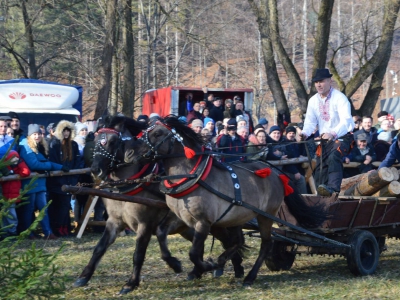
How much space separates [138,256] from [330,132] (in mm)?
2748

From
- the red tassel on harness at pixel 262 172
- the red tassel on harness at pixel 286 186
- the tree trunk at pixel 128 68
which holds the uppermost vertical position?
the tree trunk at pixel 128 68

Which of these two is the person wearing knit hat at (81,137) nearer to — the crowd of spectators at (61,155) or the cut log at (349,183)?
the crowd of spectators at (61,155)

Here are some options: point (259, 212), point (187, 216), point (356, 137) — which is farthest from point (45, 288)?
point (356, 137)

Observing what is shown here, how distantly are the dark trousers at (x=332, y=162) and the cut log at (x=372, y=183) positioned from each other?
1.81ft

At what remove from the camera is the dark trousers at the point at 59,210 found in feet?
36.7

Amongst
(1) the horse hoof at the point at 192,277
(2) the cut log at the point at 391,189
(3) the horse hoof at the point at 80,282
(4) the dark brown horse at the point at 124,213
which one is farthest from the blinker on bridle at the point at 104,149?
(2) the cut log at the point at 391,189

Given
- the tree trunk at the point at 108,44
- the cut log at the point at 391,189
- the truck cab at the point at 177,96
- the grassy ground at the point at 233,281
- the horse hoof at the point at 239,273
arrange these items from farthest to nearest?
the truck cab at the point at 177,96 < the tree trunk at the point at 108,44 < the cut log at the point at 391,189 < the horse hoof at the point at 239,273 < the grassy ground at the point at 233,281

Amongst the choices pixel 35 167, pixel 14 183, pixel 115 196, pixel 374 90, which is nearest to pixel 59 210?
pixel 35 167

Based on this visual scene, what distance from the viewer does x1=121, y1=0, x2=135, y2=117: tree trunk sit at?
17438mm

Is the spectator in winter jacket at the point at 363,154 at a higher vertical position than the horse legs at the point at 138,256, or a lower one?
higher

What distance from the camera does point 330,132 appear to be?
829 centimetres

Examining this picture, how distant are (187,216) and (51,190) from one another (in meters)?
4.70

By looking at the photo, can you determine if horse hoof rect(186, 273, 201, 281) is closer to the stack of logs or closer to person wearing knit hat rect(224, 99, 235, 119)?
the stack of logs

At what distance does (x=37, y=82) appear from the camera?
1573 cm
